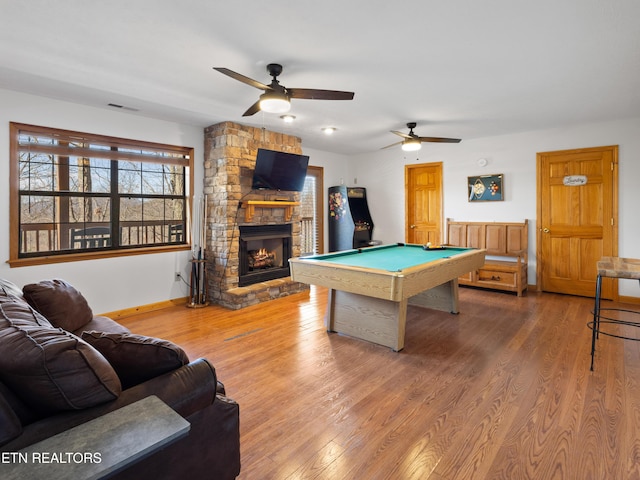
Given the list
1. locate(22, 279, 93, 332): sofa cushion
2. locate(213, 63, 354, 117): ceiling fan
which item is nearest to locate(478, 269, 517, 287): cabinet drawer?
locate(213, 63, 354, 117): ceiling fan

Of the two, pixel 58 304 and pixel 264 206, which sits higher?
pixel 264 206

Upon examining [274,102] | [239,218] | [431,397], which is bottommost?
[431,397]

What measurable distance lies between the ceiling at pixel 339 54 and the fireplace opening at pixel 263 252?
1646 mm

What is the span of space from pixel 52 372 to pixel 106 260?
11.3 feet

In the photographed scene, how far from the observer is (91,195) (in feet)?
13.1

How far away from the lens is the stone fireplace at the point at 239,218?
4.60 m

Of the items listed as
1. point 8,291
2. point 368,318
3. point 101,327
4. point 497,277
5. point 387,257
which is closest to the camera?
point 8,291

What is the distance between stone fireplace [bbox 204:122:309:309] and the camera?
15.1ft

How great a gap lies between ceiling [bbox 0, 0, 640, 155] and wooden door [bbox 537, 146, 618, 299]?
797 mm

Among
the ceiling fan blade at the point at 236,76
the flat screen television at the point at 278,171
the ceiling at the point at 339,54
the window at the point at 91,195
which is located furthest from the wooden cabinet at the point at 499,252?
the window at the point at 91,195

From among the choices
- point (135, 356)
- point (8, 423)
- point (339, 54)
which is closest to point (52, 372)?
point (8, 423)

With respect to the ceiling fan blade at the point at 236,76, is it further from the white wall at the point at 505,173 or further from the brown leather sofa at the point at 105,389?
the white wall at the point at 505,173

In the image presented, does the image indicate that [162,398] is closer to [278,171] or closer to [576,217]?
[278,171]

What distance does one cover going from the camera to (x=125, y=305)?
424cm
